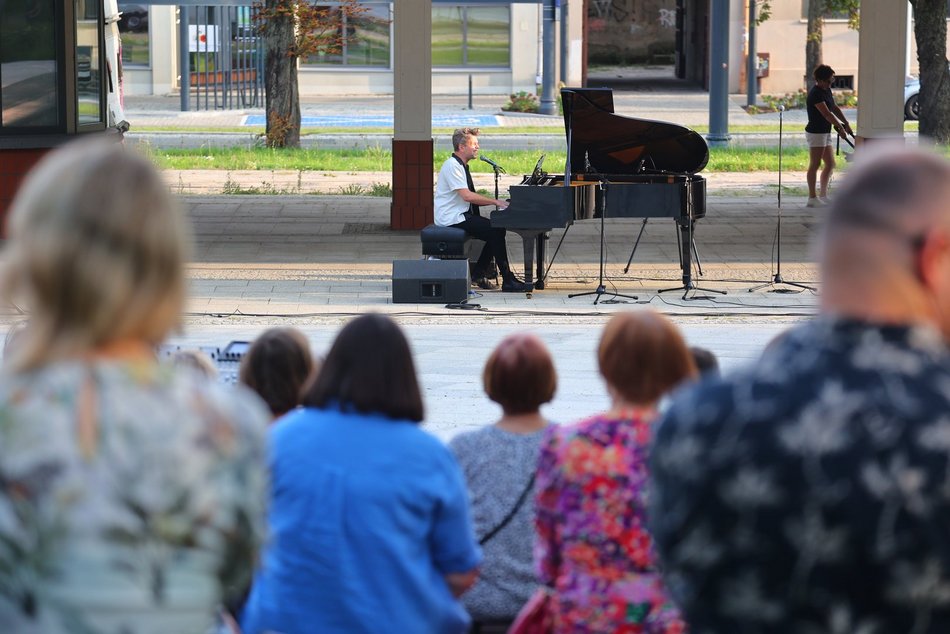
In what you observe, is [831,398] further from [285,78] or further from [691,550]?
[285,78]

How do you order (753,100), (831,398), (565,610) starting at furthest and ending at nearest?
(753,100) < (565,610) < (831,398)

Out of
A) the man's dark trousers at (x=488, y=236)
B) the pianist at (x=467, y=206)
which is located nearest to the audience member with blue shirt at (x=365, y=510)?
the pianist at (x=467, y=206)

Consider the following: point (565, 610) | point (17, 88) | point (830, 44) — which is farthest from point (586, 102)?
point (830, 44)

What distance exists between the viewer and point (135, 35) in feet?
136

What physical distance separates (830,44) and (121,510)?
39.3m

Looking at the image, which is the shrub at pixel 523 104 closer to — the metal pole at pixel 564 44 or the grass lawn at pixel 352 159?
the metal pole at pixel 564 44

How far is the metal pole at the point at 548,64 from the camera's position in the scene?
34281 millimetres

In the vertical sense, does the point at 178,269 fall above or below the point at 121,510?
above

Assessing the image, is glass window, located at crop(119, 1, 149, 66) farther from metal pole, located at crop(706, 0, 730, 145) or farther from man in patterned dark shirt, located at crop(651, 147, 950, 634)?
man in patterned dark shirt, located at crop(651, 147, 950, 634)

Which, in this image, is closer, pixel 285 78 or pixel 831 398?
pixel 831 398

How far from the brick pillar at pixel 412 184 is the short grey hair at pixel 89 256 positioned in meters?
15.4

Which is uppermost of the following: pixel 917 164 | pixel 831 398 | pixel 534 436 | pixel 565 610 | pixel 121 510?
pixel 917 164

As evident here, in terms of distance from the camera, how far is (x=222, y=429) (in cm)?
241

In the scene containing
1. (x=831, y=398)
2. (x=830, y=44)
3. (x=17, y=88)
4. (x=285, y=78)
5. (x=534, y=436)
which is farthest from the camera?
(x=830, y=44)
